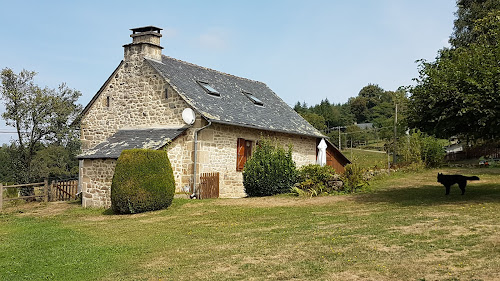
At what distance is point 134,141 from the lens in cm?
1909

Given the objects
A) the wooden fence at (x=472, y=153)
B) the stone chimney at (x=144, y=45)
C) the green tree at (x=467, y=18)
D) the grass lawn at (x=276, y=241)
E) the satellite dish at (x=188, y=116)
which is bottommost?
the grass lawn at (x=276, y=241)

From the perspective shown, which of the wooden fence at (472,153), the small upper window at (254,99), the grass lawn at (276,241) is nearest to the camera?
the grass lawn at (276,241)

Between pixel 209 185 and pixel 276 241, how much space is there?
9.47 m

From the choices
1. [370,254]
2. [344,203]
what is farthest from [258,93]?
[370,254]

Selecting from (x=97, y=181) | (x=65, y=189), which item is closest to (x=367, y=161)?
(x=65, y=189)

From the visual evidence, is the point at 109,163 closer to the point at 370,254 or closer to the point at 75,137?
the point at 370,254

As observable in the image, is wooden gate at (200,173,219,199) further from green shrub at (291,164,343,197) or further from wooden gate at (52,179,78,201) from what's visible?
wooden gate at (52,179,78,201)

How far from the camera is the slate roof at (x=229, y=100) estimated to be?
19.8 meters

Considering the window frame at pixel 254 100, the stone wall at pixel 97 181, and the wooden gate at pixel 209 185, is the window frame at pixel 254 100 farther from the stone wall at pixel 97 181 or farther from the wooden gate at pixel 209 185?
the stone wall at pixel 97 181

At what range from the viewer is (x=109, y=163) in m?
18.0

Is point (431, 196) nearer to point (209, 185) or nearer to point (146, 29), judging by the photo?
point (209, 185)

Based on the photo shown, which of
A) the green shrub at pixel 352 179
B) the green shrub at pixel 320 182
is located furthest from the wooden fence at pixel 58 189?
the green shrub at pixel 352 179

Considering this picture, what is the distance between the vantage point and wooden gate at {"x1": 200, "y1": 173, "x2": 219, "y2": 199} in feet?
61.6

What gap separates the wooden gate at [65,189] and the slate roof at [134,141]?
4167mm
